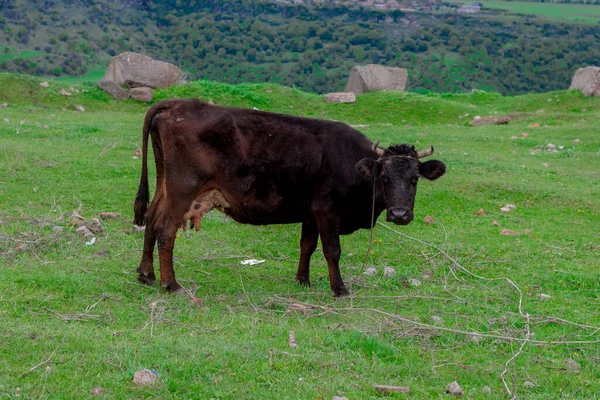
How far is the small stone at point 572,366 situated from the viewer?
644 centimetres

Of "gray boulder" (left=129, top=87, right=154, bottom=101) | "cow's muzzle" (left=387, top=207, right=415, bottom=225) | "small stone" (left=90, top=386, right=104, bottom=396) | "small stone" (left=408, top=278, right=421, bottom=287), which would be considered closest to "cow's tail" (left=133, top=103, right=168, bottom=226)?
"cow's muzzle" (left=387, top=207, right=415, bottom=225)

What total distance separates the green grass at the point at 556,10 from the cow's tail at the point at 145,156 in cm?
6980

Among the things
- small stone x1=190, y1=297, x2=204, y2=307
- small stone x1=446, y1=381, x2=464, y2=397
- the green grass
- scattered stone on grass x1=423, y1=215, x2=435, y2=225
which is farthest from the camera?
the green grass

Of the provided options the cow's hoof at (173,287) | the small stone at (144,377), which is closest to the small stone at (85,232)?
the cow's hoof at (173,287)

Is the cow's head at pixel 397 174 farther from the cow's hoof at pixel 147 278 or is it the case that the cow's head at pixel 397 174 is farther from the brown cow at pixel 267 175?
the cow's hoof at pixel 147 278

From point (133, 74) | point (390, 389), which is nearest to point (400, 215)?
point (390, 389)

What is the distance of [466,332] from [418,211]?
220 inches

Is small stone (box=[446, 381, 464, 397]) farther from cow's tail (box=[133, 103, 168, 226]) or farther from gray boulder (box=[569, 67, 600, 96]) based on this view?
gray boulder (box=[569, 67, 600, 96])

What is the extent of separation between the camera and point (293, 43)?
5531cm

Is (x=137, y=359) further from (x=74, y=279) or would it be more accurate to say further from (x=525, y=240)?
(x=525, y=240)

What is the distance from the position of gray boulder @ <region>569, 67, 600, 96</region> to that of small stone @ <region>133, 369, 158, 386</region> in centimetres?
2274

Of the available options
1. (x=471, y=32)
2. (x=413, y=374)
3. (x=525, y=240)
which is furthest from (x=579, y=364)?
(x=471, y=32)

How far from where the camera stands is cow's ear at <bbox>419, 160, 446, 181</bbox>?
338 inches

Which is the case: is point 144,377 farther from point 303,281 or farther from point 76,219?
point 76,219
